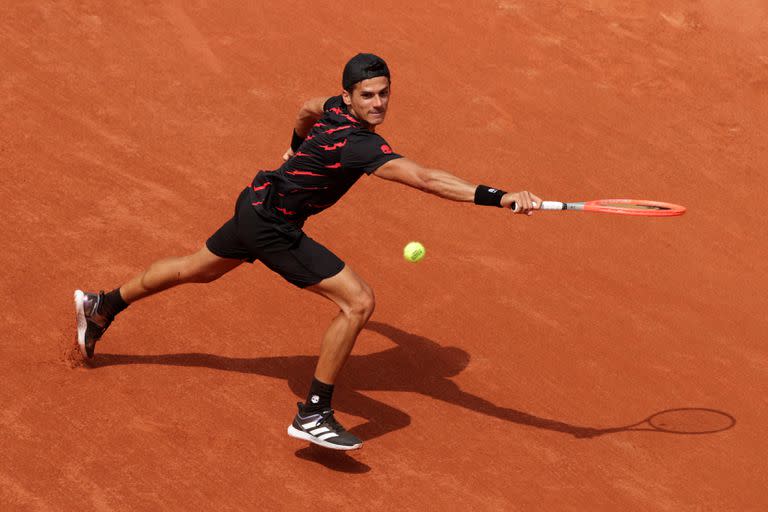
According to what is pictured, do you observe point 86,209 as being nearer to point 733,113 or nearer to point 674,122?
point 674,122

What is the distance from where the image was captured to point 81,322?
25.5 ft

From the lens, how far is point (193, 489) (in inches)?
269

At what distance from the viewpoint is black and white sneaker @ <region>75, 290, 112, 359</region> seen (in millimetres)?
7734

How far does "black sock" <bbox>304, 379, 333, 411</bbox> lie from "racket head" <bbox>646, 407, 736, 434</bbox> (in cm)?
224

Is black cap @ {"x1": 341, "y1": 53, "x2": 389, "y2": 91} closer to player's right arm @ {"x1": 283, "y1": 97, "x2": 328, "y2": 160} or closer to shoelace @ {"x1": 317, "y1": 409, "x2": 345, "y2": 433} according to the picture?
player's right arm @ {"x1": 283, "y1": 97, "x2": 328, "y2": 160}

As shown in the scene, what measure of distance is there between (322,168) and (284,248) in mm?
557

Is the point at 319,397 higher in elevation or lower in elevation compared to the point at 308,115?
lower

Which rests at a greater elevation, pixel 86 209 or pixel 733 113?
pixel 733 113

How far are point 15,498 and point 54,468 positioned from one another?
0.32 metres

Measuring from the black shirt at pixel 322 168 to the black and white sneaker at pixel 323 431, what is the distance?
122 centimetres


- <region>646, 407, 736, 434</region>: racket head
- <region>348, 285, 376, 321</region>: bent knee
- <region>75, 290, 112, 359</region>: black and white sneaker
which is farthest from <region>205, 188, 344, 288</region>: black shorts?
<region>646, 407, 736, 434</region>: racket head

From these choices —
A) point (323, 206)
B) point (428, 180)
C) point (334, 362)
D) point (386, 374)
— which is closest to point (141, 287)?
point (323, 206)

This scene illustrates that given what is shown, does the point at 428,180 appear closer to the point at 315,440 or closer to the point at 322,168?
the point at 322,168

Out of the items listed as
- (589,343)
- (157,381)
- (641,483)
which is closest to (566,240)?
(589,343)
